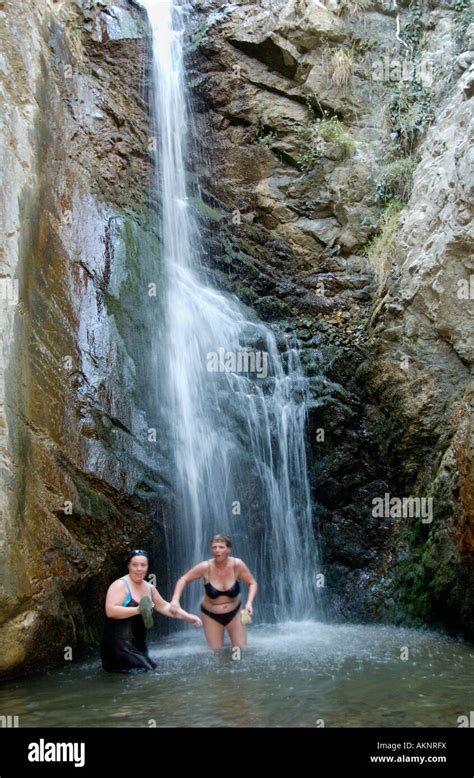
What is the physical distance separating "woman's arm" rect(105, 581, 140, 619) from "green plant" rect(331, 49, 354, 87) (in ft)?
33.5

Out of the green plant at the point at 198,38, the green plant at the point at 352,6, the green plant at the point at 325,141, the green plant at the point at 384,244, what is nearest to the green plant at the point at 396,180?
the green plant at the point at 384,244

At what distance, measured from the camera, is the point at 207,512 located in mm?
8430

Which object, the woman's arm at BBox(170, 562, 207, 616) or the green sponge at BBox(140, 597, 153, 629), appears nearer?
the green sponge at BBox(140, 597, 153, 629)

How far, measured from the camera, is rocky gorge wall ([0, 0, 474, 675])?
6961 mm

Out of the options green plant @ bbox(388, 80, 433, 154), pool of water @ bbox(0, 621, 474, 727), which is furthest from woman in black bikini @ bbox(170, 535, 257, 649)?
green plant @ bbox(388, 80, 433, 154)

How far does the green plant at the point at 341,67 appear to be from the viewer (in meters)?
12.7

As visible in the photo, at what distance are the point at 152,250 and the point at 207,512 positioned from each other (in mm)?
3934

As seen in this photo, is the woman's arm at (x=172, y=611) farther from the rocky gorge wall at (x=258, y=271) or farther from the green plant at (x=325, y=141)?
the green plant at (x=325, y=141)

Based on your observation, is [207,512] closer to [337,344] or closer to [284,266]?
[337,344]

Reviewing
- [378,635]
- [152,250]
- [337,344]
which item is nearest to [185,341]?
[152,250]

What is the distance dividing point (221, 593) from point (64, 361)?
9.51ft

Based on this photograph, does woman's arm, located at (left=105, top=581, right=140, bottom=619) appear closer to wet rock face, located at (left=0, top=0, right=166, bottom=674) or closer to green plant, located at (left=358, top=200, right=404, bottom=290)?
wet rock face, located at (left=0, top=0, right=166, bottom=674)

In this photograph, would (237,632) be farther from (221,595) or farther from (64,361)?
(64,361)

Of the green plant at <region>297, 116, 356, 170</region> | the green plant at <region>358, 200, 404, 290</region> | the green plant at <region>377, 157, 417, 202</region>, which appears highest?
the green plant at <region>297, 116, 356, 170</region>
